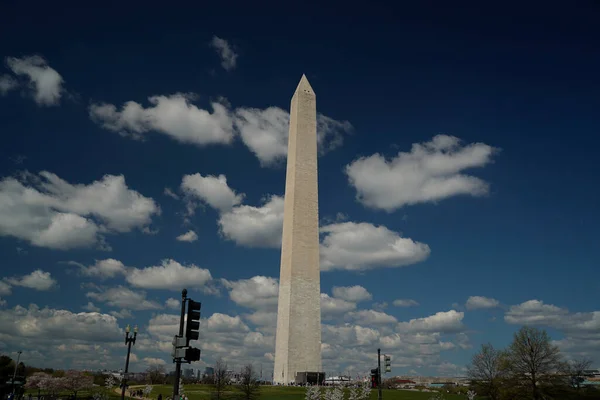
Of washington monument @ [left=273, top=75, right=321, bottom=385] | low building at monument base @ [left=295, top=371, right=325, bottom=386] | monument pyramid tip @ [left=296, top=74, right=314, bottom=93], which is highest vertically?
monument pyramid tip @ [left=296, top=74, right=314, bottom=93]

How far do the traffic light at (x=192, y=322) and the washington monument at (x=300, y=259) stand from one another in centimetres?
4798

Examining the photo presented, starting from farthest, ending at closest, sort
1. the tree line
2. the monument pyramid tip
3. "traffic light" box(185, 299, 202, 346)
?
the monument pyramid tip, the tree line, "traffic light" box(185, 299, 202, 346)

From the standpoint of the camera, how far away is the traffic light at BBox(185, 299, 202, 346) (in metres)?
15.4

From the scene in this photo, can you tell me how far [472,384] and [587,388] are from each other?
12.0 m

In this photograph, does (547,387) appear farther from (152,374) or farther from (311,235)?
(152,374)

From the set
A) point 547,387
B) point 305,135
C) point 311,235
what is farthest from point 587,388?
point 305,135

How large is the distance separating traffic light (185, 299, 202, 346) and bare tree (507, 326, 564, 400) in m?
43.4

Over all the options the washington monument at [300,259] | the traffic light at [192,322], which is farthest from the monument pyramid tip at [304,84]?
the traffic light at [192,322]

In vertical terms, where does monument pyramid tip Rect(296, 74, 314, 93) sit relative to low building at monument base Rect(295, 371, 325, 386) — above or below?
above

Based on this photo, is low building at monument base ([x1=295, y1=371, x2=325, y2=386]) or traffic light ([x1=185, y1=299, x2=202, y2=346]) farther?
low building at monument base ([x1=295, y1=371, x2=325, y2=386])

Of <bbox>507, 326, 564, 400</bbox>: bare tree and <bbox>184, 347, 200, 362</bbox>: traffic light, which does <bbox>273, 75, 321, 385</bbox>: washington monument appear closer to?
<bbox>507, 326, 564, 400</bbox>: bare tree

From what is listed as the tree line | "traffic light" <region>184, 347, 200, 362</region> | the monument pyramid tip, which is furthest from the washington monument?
"traffic light" <region>184, 347, 200, 362</region>

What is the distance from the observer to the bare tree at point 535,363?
159ft

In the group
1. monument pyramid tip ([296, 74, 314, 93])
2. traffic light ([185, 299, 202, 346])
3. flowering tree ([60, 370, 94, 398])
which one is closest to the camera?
traffic light ([185, 299, 202, 346])
